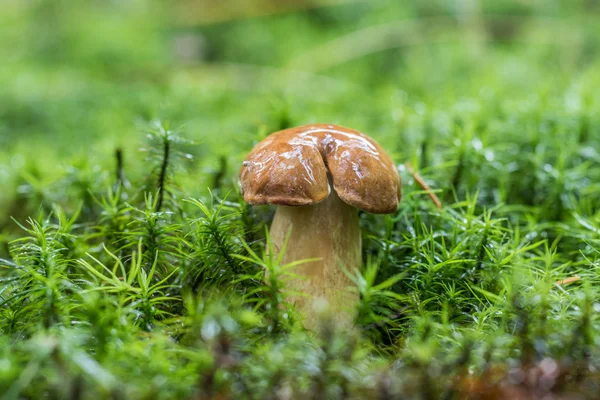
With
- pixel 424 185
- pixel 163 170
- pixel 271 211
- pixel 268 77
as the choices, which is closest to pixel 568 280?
pixel 424 185

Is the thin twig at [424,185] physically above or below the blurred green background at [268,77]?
below

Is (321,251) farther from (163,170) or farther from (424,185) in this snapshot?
(163,170)

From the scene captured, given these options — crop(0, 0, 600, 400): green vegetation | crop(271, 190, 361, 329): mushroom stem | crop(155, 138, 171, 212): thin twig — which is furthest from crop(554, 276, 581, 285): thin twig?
crop(155, 138, 171, 212): thin twig

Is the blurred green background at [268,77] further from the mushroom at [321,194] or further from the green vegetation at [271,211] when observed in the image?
the mushroom at [321,194]

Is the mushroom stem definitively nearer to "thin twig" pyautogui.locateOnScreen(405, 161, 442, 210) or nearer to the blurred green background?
"thin twig" pyautogui.locateOnScreen(405, 161, 442, 210)

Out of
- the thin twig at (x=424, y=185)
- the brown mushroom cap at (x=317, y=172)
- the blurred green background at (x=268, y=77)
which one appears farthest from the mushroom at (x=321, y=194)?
the blurred green background at (x=268, y=77)

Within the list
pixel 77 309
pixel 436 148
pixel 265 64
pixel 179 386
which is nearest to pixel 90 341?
pixel 77 309

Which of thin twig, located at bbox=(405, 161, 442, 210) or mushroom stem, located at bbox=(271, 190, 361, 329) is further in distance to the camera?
thin twig, located at bbox=(405, 161, 442, 210)
